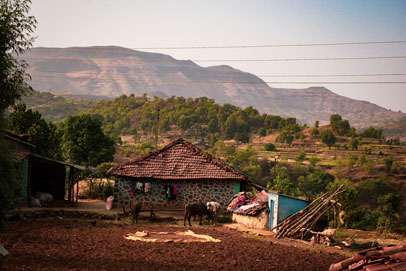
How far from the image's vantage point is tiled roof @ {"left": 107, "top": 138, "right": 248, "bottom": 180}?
25.7 meters

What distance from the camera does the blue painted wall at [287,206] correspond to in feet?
66.2

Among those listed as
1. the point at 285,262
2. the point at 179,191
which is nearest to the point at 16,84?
the point at 285,262

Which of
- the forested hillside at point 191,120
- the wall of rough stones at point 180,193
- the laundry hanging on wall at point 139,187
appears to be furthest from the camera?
the forested hillside at point 191,120

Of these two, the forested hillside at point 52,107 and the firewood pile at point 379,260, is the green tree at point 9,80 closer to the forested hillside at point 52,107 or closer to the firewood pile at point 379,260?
the firewood pile at point 379,260

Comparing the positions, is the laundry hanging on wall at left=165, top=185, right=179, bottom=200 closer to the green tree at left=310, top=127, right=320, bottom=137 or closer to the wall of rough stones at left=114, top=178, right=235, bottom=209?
the wall of rough stones at left=114, top=178, right=235, bottom=209

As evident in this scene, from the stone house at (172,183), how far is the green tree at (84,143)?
2834 cm

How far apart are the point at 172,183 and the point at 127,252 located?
12382mm

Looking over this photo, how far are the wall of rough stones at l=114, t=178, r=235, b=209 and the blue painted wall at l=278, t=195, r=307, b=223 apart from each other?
235 inches

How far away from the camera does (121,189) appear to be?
25.9 metres

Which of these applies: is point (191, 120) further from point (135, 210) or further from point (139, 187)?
point (135, 210)

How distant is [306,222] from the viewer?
19.0 m

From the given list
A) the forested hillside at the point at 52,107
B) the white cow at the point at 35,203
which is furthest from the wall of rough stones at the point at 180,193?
the forested hillside at the point at 52,107

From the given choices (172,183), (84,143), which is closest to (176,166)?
(172,183)

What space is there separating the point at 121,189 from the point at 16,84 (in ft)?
47.7
